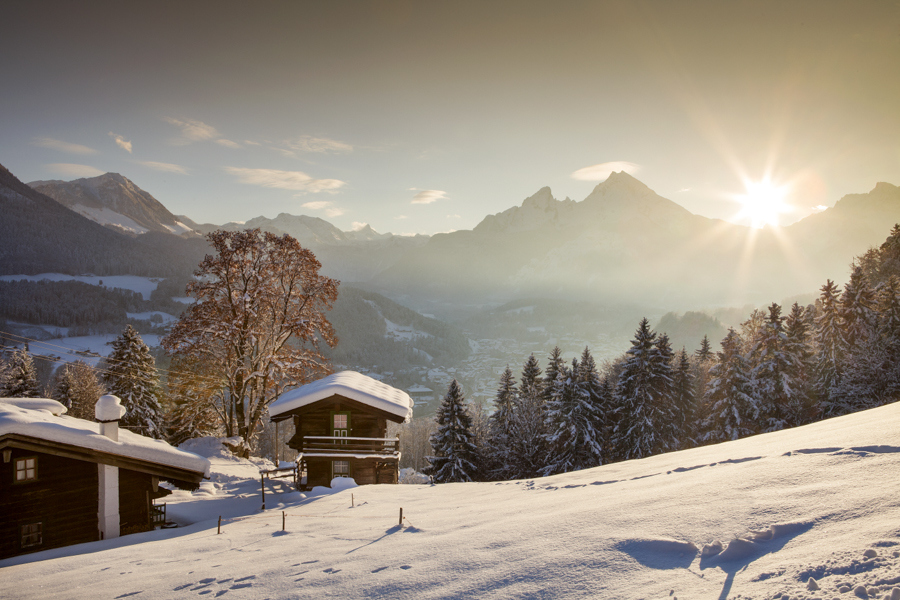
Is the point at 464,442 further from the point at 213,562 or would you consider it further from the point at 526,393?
the point at 213,562

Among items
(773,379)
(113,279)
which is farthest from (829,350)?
(113,279)

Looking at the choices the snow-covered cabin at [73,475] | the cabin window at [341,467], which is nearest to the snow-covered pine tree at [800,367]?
the cabin window at [341,467]

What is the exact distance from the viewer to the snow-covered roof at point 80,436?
1153 centimetres

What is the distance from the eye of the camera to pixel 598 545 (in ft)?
17.7

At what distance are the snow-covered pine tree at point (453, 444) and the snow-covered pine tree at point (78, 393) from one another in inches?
1131

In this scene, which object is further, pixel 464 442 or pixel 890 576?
pixel 464 442

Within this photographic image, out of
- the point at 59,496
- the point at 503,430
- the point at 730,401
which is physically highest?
the point at 59,496

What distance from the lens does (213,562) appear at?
26.2 ft

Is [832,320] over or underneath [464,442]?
over

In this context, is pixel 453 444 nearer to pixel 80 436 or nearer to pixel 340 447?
pixel 340 447

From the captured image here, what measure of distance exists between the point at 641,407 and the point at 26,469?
34.2m

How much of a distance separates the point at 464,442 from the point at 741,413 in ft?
68.6

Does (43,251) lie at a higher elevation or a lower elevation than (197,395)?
higher

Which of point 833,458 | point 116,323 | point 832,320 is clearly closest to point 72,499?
point 833,458
